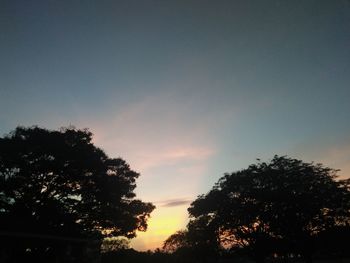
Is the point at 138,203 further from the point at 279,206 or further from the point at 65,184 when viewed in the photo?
the point at 279,206

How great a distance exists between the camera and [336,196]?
34938 mm

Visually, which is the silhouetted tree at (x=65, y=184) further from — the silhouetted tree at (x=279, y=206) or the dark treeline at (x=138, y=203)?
the silhouetted tree at (x=279, y=206)

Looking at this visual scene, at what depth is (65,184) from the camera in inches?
1248

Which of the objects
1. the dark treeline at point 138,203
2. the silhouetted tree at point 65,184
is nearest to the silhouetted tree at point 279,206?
the dark treeline at point 138,203

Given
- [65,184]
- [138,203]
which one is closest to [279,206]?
[138,203]

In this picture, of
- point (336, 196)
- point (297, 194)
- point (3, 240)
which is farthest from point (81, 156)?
point (336, 196)

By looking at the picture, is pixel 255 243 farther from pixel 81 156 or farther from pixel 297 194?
pixel 81 156

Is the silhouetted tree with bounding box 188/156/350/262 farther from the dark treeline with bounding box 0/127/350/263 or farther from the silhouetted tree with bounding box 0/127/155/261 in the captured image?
the silhouetted tree with bounding box 0/127/155/261

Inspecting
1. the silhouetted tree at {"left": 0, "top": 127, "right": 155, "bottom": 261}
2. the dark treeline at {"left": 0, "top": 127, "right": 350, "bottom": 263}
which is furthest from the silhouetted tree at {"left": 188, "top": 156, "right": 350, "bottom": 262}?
the silhouetted tree at {"left": 0, "top": 127, "right": 155, "bottom": 261}

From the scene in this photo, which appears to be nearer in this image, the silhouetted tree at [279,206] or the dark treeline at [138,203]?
the dark treeline at [138,203]

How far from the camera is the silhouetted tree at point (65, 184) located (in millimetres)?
29922

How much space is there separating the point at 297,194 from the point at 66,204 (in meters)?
24.7

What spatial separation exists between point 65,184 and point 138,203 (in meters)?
7.98

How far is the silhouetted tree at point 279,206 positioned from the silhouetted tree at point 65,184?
38.7 feet
